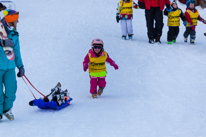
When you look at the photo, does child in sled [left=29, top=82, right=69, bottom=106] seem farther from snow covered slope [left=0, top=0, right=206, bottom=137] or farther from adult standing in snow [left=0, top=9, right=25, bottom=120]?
adult standing in snow [left=0, top=9, right=25, bottom=120]

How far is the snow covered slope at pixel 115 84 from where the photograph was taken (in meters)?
5.47

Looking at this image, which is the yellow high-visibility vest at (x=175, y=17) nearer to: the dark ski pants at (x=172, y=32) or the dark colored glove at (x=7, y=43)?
the dark ski pants at (x=172, y=32)

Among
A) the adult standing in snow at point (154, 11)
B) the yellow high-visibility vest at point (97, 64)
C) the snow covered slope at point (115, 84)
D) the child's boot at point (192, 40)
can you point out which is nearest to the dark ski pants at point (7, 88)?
the snow covered slope at point (115, 84)

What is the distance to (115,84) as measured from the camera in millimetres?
8531

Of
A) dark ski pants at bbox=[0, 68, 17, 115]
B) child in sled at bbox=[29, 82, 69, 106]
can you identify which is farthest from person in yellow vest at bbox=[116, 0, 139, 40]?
dark ski pants at bbox=[0, 68, 17, 115]

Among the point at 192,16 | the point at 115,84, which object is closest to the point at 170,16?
the point at 192,16

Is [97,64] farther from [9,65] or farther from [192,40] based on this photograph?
[192,40]

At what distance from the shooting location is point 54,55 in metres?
11.2

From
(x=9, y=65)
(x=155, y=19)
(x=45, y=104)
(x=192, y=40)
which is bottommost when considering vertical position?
(x=45, y=104)

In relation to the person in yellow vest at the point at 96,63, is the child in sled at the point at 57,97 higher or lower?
lower

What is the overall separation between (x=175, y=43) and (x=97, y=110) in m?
A: 6.76

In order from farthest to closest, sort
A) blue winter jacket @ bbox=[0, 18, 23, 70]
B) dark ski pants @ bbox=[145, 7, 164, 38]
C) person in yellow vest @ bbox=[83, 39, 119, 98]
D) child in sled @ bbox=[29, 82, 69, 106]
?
dark ski pants @ bbox=[145, 7, 164, 38], person in yellow vest @ bbox=[83, 39, 119, 98], child in sled @ bbox=[29, 82, 69, 106], blue winter jacket @ bbox=[0, 18, 23, 70]

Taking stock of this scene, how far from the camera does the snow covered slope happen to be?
18.0ft

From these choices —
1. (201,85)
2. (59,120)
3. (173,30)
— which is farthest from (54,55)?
(59,120)
